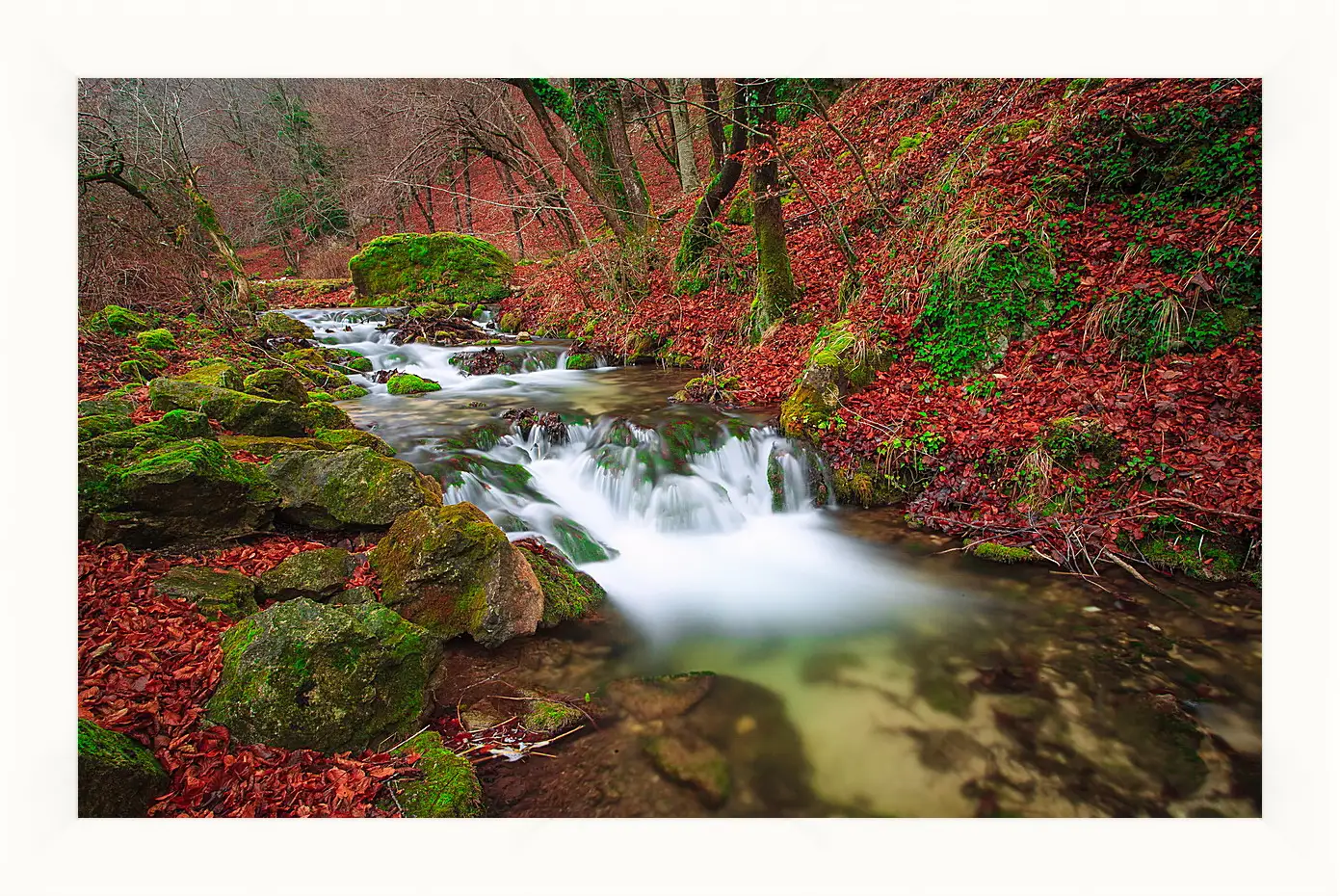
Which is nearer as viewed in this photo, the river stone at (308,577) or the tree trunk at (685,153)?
the river stone at (308,577)

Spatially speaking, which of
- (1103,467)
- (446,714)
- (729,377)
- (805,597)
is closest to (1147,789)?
(805,597)

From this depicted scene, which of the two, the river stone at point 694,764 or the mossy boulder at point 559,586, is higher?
the mossy boulder at point 559,586

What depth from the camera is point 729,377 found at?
7.01 meters

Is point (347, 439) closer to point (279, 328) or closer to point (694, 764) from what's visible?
point (694, 764)

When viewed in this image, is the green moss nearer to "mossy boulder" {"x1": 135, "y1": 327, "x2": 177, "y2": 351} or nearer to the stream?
the stream

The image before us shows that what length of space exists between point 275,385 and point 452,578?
326cm

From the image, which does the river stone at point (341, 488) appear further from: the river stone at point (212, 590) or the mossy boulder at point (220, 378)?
the mossy boulder at point (220, 378)

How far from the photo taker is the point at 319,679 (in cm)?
207

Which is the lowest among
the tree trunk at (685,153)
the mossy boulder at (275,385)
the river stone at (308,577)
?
the river stone at (308,577)

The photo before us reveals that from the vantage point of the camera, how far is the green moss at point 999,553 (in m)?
3.96

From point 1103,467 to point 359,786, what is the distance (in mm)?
4919

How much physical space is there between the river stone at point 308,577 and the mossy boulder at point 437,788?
1049mm

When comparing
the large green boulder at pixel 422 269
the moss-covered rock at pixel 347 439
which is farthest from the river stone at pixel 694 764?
the large green boulder at pixel 422 269

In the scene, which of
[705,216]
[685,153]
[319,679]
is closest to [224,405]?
[319,679]
